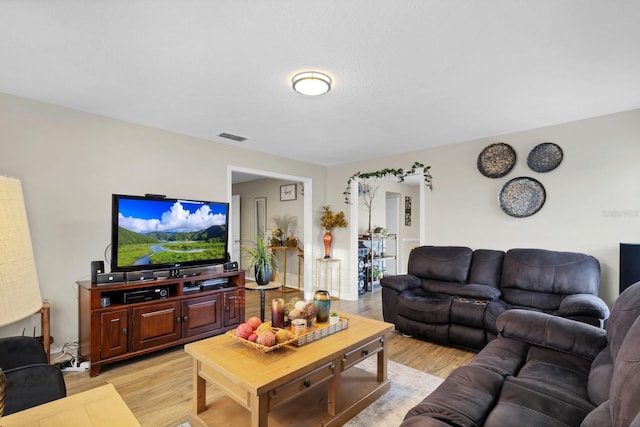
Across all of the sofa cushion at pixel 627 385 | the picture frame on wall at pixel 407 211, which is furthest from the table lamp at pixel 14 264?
the picture frame on wall at pixel 407 211

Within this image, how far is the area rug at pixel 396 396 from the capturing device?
2039mm

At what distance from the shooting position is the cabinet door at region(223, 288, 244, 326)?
3555 mm

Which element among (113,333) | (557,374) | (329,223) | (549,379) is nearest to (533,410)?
(549,379)

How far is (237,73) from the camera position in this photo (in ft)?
7.88

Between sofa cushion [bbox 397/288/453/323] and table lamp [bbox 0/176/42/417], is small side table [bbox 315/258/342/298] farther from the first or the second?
table lamp [bbox 0/176/42/417]

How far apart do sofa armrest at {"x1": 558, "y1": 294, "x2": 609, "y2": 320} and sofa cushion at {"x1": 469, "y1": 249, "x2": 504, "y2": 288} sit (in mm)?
729

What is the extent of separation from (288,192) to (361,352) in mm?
4741

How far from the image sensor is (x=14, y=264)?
0.72 m

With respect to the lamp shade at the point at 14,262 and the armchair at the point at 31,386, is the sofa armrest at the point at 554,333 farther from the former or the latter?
the armchair at the point at 31,386

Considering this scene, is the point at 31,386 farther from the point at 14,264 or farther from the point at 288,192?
the point at 288,192

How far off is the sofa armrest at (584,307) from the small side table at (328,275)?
3.49 m

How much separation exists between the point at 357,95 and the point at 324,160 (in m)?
2.68

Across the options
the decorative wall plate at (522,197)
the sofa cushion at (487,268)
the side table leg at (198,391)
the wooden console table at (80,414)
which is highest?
→ the decorative wall plate at (522,197)

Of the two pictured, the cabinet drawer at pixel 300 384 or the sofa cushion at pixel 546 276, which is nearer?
the cabinet drawer at pixel 300 384
